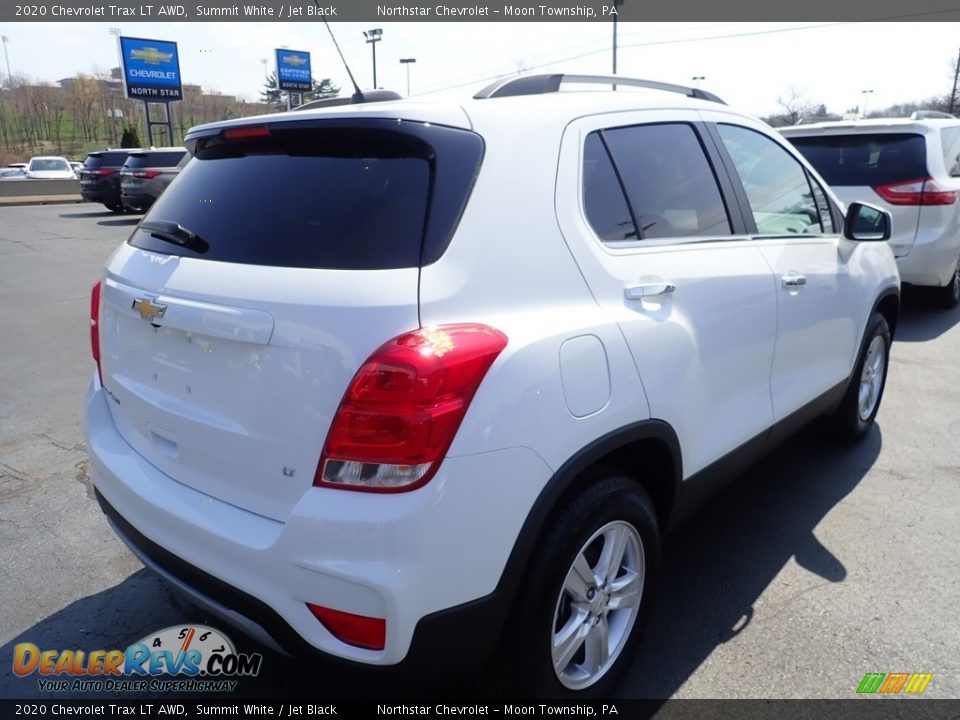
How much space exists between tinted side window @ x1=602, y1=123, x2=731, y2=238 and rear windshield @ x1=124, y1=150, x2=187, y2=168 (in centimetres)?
1846

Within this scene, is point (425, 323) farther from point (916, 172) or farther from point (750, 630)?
point (916, 172)

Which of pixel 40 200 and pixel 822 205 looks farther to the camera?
pixel 40 200

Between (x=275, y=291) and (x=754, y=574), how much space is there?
2331 mm

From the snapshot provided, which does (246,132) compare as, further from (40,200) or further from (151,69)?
(151,69)

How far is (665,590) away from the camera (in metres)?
3.01

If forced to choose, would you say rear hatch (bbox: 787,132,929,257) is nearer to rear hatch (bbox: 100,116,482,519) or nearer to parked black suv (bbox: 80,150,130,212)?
rear hatch (bbox: 100,116,482,519)

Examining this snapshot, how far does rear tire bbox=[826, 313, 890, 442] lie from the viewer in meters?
4.12

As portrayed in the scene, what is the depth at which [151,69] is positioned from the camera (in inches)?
1219

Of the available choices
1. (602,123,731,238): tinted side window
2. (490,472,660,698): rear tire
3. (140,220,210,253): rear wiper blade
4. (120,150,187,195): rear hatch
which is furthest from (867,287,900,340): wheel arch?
(120,150,187,195): rear hatch

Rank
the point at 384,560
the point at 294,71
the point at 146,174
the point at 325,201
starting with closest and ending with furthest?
the point at 384,560 → the point at 325,201 → the point at 146,174 → the point at 294,71

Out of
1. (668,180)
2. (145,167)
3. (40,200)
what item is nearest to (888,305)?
(668,180)

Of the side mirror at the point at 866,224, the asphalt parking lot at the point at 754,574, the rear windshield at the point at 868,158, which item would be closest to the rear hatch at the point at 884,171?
the rear windshield at the point at 868,158

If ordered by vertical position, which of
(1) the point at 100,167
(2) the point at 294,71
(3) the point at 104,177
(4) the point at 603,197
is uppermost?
(2) the point at 294,71

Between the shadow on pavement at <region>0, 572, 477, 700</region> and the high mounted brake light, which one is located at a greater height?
the high mounted brake light
